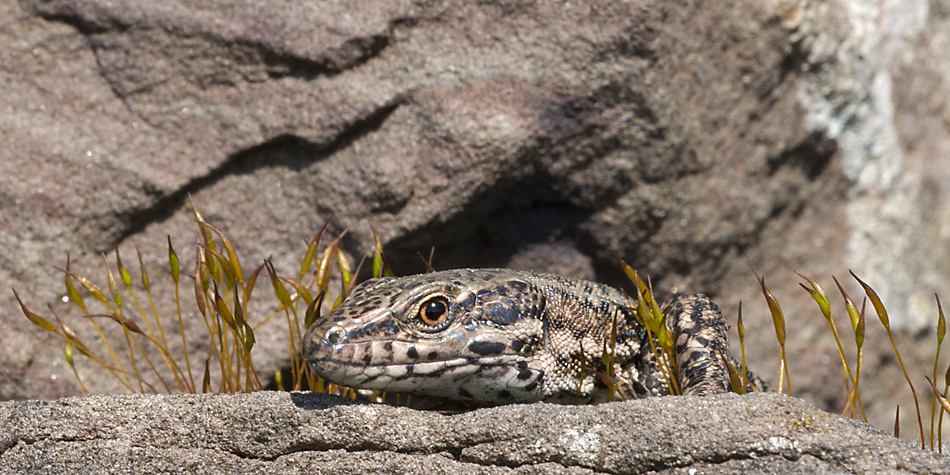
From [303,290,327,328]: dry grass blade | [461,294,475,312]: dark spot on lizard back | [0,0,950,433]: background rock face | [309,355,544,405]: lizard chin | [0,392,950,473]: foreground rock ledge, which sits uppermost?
[0,0,950,433]: background rock face

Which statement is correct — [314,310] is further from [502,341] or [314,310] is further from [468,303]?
[502,341]

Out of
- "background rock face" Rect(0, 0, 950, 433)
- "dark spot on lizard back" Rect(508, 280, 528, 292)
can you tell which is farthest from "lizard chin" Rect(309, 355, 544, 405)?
"background rock face" Rect(0, 0, 950, 433)

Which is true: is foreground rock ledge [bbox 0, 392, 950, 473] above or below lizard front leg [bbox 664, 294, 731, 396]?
below

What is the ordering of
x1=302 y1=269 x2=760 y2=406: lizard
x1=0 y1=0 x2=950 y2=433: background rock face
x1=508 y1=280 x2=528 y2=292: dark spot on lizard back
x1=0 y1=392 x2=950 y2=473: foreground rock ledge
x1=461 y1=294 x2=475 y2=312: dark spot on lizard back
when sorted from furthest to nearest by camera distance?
x1=0 y1=0 x2=950 y2=433: background rock face → x1=508 y1=280 x2=528 y2=292: dark spot on lizard back → x1=461 y1=294 x2=475 y2=312: dark spot on lizard back → x1=302 y1=269 x2=760 y2=406: lizard → x1=0 y1=392 x2=950 y2=473: foreground rock ledge

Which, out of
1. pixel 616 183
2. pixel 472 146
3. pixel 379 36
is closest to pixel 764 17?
pixel 616 183

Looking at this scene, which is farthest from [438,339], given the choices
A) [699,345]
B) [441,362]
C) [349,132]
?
[349,132]

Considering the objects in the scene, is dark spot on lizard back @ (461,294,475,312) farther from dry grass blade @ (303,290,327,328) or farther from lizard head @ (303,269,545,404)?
dry grass blade @ (303,290,327,328)

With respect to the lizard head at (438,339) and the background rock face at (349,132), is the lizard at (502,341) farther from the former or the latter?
the background rock face at (349,132)
